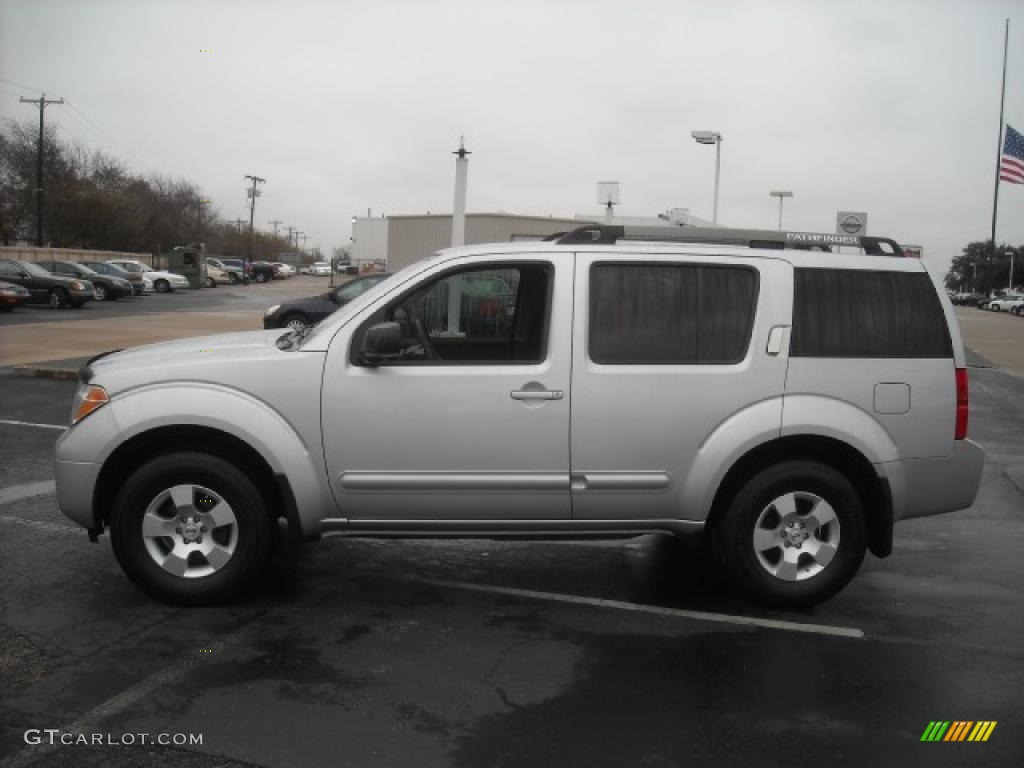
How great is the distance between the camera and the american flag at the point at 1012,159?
31.3 m

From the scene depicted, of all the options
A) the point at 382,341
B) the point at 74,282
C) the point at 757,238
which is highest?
the point at 74,282

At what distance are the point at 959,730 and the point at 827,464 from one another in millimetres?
1624

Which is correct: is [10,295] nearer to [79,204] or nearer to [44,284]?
[44,284]

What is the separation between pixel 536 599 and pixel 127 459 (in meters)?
2.26

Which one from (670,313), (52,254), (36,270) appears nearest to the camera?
(670,313)

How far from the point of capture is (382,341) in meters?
4.65

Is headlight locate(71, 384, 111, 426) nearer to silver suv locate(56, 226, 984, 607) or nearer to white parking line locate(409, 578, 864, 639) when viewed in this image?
silver suv locate(56, 226, 984, 607)

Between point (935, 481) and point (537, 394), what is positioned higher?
point (537, 394)

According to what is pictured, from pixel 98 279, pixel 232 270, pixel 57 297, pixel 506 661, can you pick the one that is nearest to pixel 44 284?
pixel 57 297

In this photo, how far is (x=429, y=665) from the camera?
165 inches

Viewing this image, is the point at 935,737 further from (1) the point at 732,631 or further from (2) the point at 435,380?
(2) the point at 435,380

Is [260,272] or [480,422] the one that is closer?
[480,422]

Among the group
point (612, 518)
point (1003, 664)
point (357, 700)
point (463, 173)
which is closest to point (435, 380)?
point (612, 518)

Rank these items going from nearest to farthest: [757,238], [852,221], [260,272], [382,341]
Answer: [382,341]
[757,238]
[852,221]
[260,272]
